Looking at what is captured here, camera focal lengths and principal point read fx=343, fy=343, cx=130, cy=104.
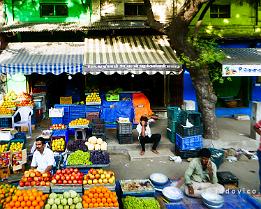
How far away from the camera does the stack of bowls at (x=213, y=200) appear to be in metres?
6.84

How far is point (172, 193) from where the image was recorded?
7359mm

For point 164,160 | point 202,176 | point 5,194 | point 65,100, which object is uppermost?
point 65,100

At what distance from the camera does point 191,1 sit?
11406 mm

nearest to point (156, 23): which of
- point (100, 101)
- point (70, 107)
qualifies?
point (100, 101)

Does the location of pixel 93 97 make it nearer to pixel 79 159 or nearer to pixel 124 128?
pixel 124 128

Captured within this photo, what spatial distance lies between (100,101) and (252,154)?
619cm

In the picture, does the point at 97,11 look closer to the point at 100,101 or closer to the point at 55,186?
the point at 100,101

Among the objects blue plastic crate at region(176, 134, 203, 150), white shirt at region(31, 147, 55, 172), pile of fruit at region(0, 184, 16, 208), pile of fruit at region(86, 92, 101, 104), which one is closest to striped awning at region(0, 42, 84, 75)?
pile of fruit at region(86, 92, 101, 104)

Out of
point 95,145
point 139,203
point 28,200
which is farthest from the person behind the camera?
point 95,145

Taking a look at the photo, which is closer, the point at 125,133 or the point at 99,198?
the point at 99,198

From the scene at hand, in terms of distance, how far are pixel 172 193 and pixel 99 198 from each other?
184 centimetres

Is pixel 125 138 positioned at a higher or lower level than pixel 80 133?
lower

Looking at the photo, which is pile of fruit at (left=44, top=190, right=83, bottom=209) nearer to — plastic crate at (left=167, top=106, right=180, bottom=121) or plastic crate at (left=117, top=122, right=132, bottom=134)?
plastic crate at (left=117, top=122, right=132, bottom=134)

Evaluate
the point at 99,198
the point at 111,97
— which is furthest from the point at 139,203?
the point at 111,97
